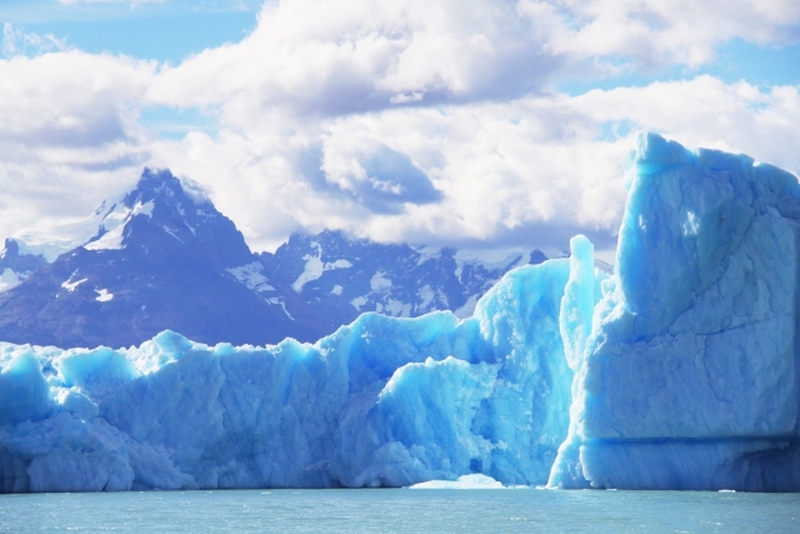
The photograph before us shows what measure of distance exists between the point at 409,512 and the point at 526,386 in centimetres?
1441

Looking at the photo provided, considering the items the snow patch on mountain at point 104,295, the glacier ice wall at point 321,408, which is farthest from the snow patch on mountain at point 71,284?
the glacier ice wall at point 321,408

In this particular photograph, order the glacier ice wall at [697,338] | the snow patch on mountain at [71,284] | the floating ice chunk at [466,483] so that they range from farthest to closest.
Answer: the snow patch on mountain at [71,284]
the floating ice chunk at [466,483]
the glacier ice wall at [697,338]

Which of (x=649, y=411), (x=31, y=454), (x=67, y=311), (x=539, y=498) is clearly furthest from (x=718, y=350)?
(x=67, y=311)

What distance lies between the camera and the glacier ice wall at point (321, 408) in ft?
157

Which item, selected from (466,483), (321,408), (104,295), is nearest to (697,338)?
(466,483)

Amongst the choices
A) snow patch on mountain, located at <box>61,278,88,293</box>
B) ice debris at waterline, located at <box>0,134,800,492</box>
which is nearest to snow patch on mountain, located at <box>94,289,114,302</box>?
snow patch on mountain, located at <box>61,278,88,293</box>

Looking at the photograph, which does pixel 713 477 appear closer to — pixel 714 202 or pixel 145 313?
pixel 714 202

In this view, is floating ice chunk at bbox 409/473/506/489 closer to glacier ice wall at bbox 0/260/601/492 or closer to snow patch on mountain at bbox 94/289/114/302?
glacier ice wall at bbox 0/260/601/492

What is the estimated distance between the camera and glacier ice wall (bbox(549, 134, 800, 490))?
40406mm

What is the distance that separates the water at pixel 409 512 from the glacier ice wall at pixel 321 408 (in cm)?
329

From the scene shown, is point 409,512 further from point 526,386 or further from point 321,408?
point 321,408

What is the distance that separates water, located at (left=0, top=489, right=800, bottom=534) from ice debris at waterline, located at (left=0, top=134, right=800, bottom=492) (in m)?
1.83

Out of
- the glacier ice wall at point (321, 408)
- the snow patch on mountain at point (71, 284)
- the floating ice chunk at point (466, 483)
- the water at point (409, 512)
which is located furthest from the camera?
the snow patch on mountain at point (71, 284)

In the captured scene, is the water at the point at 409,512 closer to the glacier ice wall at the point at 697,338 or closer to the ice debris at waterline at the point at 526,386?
the glacier ice wall at the point at 697,338
